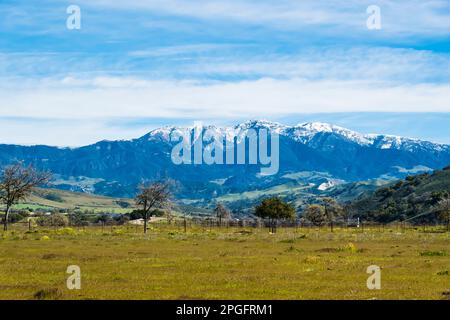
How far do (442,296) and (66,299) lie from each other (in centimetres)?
1622

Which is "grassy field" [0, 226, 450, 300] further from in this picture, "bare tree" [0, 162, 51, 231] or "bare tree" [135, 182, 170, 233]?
"bare tree" [135, 182, 170, 233]

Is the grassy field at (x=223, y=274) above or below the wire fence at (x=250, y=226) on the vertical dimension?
below

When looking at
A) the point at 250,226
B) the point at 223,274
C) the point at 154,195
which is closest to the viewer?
the point at 223,274

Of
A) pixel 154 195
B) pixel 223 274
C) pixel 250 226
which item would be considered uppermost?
pixel 154 195

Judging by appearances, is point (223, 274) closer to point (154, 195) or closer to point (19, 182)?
point (19, 182)

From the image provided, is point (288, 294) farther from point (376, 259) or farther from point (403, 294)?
point (376, 259)

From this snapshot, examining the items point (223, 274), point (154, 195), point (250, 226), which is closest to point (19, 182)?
point (154, 195)

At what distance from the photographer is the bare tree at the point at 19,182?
4326 inches

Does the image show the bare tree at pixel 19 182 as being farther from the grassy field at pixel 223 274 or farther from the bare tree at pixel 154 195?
the grassy field at pixel 223 274

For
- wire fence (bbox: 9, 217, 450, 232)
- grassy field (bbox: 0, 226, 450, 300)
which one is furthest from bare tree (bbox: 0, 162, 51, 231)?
grassy field (bbox: 0, 226, 450, 300)

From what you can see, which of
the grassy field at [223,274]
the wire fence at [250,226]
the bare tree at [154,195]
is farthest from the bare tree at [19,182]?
the grassy field at [223,274]

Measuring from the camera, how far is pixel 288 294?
94.9 feet

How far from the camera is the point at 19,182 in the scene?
11075 centimetres
